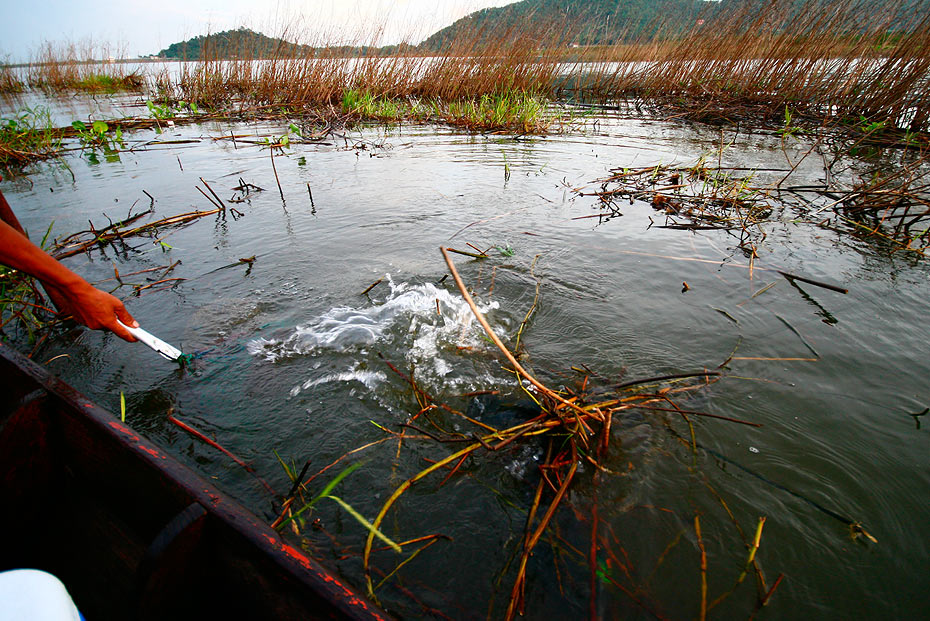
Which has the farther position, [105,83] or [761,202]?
[105,83]

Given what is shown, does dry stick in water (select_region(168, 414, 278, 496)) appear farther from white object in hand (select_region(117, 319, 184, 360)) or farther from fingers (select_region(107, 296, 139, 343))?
fingers (select_region(107, 296, 139, 343))

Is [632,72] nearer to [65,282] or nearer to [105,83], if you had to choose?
[65,282]

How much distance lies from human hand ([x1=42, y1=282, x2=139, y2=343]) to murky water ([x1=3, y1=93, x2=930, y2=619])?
0.55m

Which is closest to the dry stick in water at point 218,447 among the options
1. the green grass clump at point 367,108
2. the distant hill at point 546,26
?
the green grass clump at point 367,108

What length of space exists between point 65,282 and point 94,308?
0.14m

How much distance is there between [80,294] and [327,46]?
11.5 m

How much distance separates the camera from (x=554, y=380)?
220cm

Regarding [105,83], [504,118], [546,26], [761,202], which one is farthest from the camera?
[105,83]

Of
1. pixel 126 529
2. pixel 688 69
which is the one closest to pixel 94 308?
pixel 126 529

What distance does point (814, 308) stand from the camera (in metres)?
2.76

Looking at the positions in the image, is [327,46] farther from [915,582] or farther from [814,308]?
[915,582]

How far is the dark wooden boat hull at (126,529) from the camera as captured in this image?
892 mm

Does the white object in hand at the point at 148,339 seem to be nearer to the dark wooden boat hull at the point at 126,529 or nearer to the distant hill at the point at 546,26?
the dark wooden boat hull at the point at 126,529

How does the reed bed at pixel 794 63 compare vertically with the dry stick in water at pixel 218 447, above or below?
above
